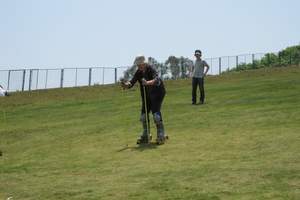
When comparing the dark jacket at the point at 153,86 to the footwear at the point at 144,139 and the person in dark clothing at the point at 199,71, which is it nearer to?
the footwear at the point at 144,139

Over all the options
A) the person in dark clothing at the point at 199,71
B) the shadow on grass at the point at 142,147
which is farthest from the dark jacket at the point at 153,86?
the person in dark clothing at the point at 199,71

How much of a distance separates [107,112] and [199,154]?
1142 centimetres

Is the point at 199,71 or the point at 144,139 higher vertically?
the point at 199,71

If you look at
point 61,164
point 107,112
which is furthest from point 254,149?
point 107,112

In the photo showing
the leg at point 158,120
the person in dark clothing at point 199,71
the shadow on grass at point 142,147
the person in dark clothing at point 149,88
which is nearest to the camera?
the shadow on grass at point 142,147

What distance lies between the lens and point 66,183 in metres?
10.6

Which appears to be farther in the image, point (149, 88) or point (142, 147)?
point (149, 88)

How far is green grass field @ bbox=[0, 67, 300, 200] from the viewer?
9531 mm

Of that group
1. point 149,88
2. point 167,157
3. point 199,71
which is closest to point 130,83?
point 149,88

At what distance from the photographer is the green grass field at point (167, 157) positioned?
953 cm

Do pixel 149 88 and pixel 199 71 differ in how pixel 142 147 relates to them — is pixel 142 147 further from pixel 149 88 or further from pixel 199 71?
pixel 199 71

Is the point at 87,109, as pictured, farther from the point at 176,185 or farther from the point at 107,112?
the point at 176,185

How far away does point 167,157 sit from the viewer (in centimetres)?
1215

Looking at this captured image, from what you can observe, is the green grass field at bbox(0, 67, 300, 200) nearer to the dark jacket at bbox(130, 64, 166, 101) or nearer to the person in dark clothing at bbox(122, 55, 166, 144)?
the person in dark clothing at bbox(122, 55, 166, 144)
